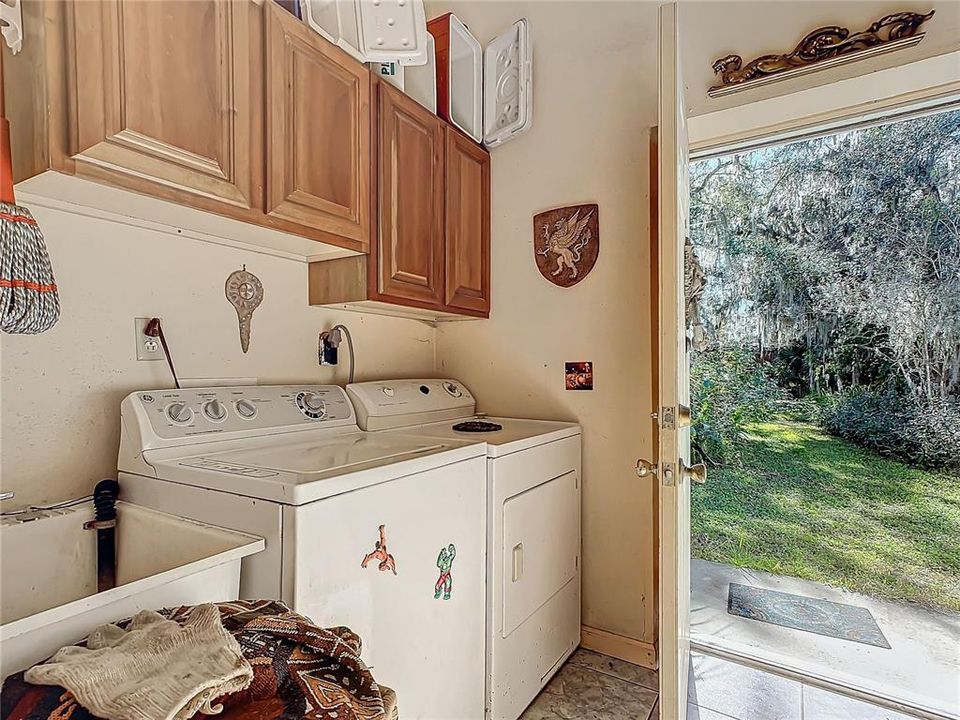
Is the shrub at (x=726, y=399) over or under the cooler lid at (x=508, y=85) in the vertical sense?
under

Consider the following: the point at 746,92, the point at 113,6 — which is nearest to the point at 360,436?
the point at 113,6

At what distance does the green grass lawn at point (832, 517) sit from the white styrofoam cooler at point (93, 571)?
68.8 inches

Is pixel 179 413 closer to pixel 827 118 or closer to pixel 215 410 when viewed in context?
pixel 215 410

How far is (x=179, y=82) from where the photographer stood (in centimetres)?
118

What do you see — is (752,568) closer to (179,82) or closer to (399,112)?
(399,112)

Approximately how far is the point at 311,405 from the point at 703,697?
164 cm

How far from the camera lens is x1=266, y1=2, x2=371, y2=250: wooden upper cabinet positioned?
54.8 inches

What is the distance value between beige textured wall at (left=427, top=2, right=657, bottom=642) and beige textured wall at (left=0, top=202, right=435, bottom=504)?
1.00 m

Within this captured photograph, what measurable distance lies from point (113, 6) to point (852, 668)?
109 inches

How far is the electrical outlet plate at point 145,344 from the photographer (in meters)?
1.46

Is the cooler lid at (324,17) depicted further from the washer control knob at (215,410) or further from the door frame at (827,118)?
the door frame at (827,118)

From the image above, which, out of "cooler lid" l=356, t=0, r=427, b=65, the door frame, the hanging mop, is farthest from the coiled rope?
the door frame

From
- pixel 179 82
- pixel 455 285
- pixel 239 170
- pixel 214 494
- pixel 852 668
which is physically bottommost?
pixel 852 668

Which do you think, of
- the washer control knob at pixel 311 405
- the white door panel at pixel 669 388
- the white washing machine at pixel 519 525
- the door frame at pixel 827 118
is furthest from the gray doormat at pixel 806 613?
the washer control knob at pixel 311 405
